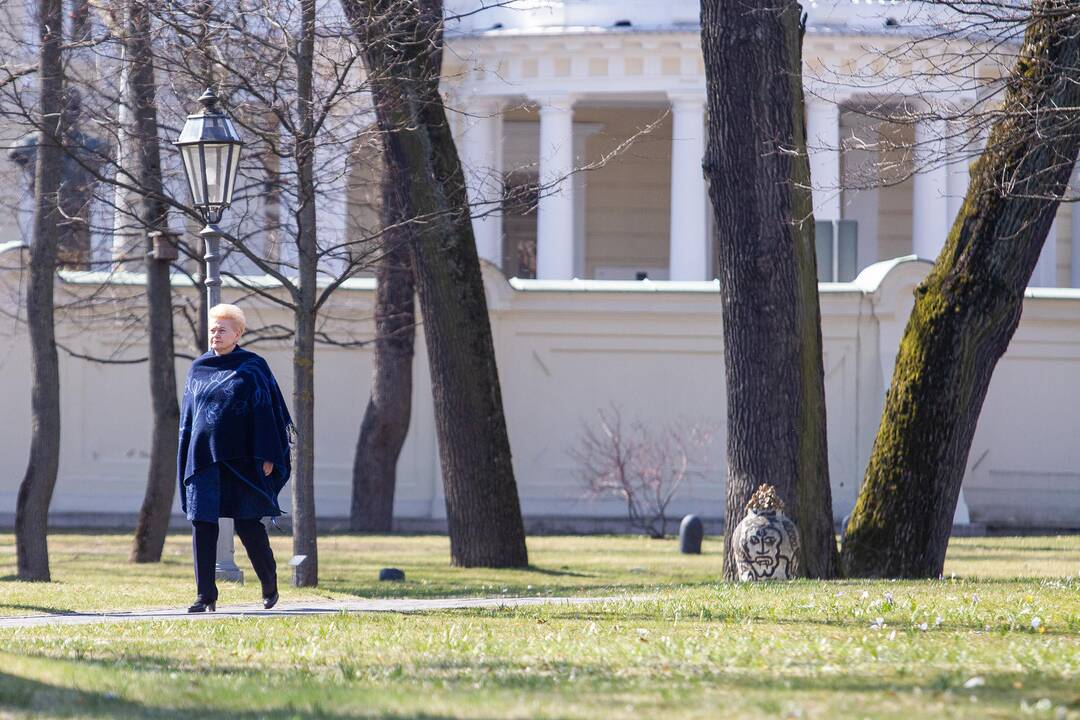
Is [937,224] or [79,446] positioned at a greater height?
[937,224]

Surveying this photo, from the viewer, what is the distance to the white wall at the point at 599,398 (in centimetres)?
2245

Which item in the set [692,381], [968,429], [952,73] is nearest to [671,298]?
[692,381]

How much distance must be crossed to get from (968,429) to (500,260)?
1980 cm

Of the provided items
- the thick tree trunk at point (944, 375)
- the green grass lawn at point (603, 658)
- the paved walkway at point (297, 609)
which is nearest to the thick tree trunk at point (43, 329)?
the green grass lawn at point (603, 658)

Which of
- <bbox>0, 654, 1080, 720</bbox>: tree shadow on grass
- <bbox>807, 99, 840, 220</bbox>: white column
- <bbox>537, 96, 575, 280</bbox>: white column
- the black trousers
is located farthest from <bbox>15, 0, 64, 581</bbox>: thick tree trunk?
<bbox>537, 96, 575, 280</bbox>: white column

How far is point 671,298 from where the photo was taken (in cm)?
2255

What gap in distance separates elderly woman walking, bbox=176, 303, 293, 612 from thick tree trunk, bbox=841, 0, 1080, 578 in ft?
18.3

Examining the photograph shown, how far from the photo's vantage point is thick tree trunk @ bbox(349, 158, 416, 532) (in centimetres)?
2155

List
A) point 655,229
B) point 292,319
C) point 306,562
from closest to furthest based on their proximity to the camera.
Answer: point 306,562 → point 292,319 → point 655,229

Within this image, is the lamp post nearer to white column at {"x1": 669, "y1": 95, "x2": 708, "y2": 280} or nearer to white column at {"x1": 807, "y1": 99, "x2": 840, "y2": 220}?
white column at {"x1": 807, "y1": 99, "x2": 840, "y2": 220}

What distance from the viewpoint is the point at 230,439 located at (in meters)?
9.11

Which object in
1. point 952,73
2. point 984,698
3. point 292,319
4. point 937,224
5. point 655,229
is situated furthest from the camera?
point 655,229

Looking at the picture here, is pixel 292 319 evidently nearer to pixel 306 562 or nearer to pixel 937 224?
pixel 306 562

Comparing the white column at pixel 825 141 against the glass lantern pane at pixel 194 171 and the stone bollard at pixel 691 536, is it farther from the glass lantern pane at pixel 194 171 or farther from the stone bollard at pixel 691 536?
the glass lantern pane at pixel 194 171
